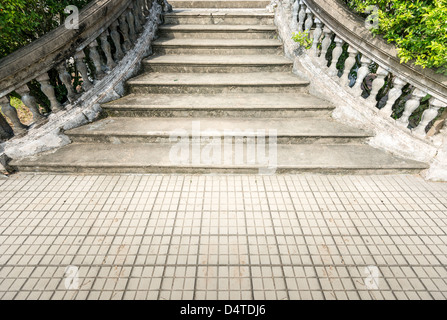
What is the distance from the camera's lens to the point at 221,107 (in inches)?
140

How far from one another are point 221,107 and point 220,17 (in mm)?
2702

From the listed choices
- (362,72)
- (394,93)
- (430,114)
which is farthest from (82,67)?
(430,114)

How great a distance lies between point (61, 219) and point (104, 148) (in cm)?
117

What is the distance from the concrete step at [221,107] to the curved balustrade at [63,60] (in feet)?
2.07

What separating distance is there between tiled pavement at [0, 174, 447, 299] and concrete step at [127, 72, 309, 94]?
1.73 metres

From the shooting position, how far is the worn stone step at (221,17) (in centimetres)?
488

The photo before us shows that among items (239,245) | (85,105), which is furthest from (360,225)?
(85,105)

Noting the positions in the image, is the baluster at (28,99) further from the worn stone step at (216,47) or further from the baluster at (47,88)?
the worn stone step at (216,47)

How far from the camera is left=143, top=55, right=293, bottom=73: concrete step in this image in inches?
163

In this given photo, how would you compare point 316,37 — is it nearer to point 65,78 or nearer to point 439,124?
point 439,124

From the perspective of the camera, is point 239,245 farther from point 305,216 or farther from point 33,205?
point 33,205

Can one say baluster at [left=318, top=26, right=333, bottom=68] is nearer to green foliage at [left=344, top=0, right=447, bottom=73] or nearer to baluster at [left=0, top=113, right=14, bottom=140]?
green foliage at [left=344, top=0, right=447, bottom=73]

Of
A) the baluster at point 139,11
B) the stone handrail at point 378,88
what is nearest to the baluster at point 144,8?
the baluster at point 139,11

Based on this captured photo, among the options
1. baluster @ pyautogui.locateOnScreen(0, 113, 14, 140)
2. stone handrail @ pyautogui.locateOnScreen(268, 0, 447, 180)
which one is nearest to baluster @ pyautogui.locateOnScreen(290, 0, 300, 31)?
stone handrail @ pyautogui.locateOnScreen(268, 0, 447, 180)
